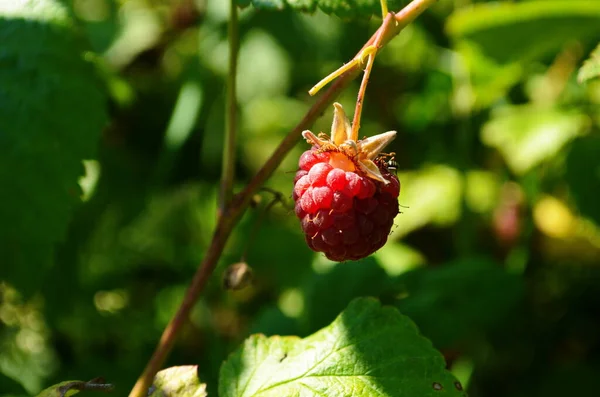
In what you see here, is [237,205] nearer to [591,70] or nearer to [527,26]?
[591,70]

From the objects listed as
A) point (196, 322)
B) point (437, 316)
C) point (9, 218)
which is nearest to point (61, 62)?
point (9, 218)

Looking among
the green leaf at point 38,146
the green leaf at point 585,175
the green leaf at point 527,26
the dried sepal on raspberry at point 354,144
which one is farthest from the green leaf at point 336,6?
the green leaf at point 585,175

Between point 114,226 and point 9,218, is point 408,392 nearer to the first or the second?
point 9,218

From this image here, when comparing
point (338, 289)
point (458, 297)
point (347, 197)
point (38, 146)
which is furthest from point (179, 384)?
point (458, 297)

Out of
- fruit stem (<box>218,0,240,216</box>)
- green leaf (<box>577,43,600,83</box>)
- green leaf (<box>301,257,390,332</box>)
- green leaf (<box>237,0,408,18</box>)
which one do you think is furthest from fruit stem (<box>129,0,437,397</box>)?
green leaf (<box>301,257,390,332</box>)

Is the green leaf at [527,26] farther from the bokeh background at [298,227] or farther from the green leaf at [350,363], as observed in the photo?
the green leaf at [350,363]

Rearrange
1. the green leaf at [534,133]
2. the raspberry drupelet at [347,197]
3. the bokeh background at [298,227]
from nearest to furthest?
the raspberry drupelet at [347,197]
the bokeh background at [298,227]
the green leaf at [534,133]

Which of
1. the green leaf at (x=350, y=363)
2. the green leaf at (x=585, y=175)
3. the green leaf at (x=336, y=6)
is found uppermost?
the green leaf at (x=336, y=6)
